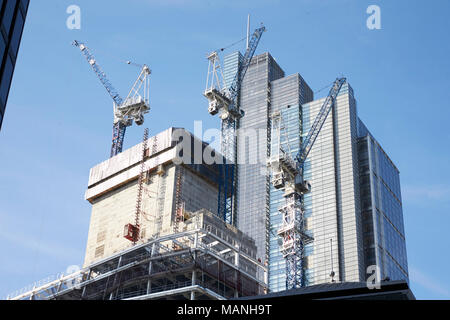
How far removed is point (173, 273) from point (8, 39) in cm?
9452

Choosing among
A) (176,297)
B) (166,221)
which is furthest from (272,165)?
(176,297)

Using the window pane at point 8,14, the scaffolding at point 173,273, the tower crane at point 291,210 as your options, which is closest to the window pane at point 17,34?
the window pane at point 8,14

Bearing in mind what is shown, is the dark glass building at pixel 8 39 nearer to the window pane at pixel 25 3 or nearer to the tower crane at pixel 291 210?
the window pane at pixel 25 3

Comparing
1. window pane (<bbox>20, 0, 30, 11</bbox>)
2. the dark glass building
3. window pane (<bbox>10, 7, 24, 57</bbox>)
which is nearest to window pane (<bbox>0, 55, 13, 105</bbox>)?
the dark glass building

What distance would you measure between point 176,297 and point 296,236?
174ft

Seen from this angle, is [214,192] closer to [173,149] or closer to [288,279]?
[173,149]

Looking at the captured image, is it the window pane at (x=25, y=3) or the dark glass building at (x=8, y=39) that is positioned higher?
the window pane at (x=25, y=3)

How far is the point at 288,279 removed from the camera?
188 meters

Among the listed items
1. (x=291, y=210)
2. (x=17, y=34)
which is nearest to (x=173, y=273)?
(x=291, y=210)

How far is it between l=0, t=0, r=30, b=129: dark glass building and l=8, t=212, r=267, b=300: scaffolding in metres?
87.9

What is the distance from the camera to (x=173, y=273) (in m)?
138

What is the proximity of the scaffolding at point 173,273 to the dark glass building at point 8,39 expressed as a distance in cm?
8792

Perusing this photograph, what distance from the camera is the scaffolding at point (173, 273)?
5448 inches
